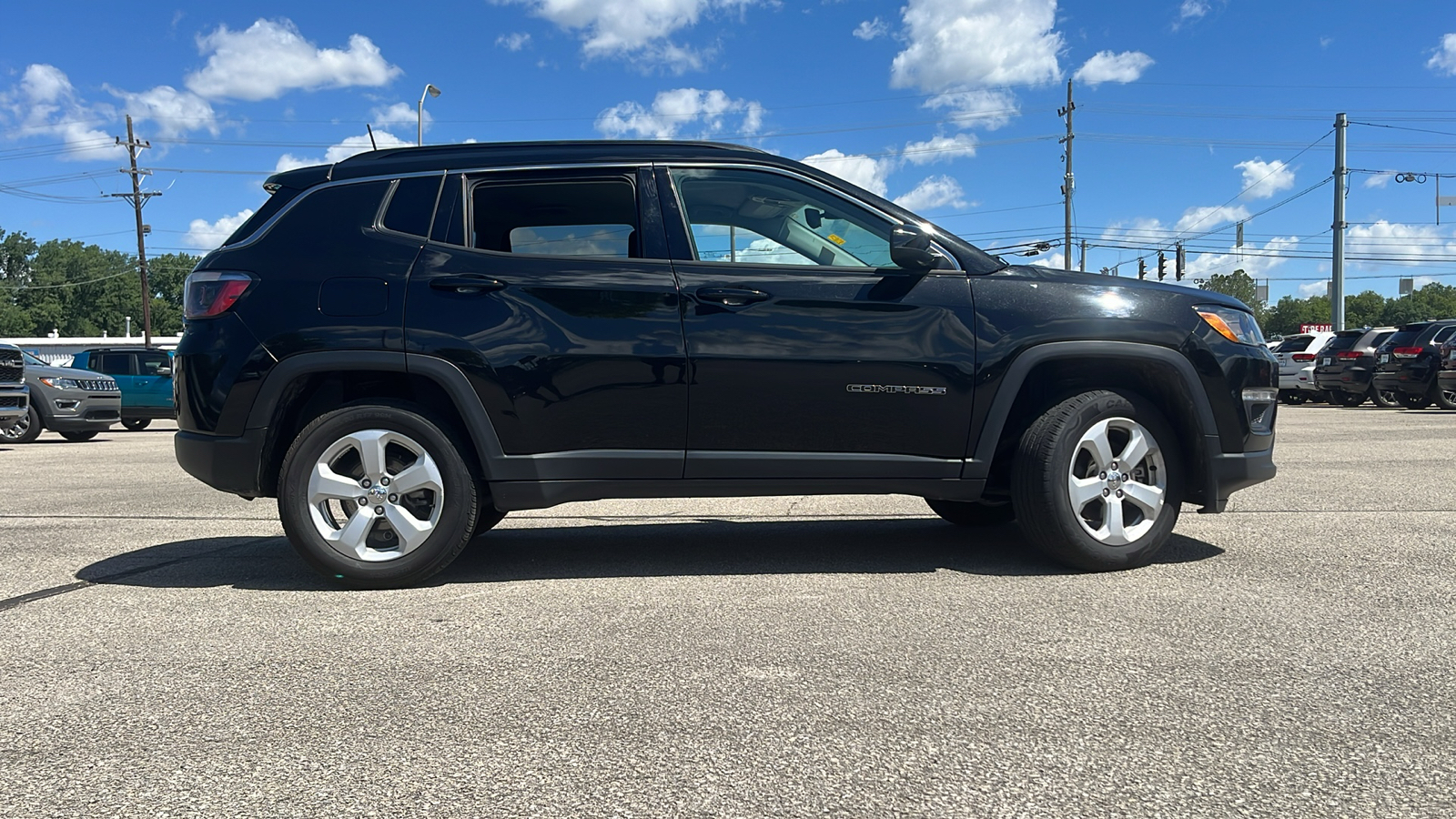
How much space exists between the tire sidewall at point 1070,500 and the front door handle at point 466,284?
2439 mm

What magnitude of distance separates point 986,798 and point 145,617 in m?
3.21

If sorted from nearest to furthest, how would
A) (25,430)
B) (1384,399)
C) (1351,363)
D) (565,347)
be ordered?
(565,347)
(25,430)
(1351,363)
(1384,399)

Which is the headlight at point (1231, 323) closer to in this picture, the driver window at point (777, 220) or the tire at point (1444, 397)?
the driver window at point (777, 220)

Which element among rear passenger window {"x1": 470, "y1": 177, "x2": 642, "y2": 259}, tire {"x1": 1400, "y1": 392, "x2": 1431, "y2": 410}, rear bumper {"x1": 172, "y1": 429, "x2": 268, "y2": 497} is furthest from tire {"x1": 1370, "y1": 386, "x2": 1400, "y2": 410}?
rear bumper {"x1": 172, "y1": 429, "x2": 268, "y2": 497}

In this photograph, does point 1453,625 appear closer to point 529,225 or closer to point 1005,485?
point 1005,485

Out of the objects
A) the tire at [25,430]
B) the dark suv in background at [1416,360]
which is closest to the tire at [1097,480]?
the tire at [25,430]

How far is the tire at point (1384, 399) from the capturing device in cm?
2083

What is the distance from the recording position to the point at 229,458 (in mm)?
4281

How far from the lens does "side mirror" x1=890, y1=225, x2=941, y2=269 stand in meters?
4.23

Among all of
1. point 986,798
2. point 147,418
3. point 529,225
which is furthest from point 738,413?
point 147,418

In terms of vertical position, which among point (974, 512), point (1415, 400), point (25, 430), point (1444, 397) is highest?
point (974, 512)

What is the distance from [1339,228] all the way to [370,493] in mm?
39109

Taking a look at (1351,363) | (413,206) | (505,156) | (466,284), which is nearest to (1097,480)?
(466,284)

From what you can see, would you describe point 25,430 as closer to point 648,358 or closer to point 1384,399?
point 648,358
